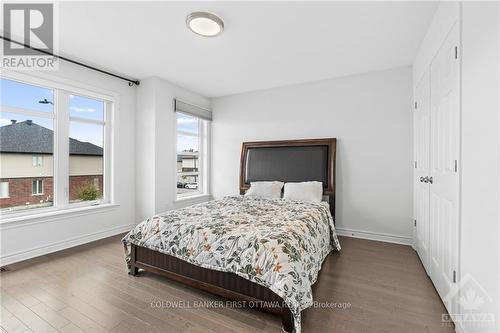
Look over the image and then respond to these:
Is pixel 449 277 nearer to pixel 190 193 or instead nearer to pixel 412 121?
pixel 412 121

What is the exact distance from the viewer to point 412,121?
331 centimetres

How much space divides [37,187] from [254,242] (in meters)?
3.07

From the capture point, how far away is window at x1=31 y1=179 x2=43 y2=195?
2989 millimetres

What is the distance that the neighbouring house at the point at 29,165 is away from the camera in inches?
108

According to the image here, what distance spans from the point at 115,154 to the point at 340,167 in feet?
12.2

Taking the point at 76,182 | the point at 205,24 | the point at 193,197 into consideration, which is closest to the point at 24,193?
the point at 76,182

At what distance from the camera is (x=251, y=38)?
8.66 feet

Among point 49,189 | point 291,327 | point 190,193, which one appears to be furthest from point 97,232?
point 291,327

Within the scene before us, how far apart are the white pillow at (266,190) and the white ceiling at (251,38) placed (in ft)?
5.90

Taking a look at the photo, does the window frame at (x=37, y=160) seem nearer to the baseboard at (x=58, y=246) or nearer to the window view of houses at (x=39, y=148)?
the window view of houses at (x=39, y=148)

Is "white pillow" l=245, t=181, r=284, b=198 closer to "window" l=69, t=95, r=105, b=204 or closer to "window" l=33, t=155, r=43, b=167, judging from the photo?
"window" l=69, t=95, r=105, b=204

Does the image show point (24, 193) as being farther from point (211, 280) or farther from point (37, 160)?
point (211, 280)

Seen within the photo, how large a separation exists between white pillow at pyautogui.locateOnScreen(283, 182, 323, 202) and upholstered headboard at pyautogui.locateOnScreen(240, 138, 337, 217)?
0.22 m

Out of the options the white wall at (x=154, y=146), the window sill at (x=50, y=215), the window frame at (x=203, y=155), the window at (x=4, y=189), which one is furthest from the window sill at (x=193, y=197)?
the window at (x=4, y=189)
